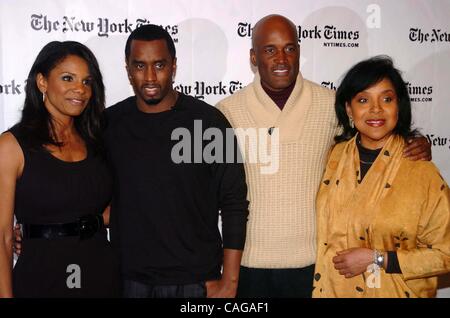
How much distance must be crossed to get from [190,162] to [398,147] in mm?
963

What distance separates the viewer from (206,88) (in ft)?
10.3

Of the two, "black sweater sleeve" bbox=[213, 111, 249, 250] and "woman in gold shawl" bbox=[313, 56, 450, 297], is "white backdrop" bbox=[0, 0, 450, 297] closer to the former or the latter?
"black sweater sleeve" bbox=[213, 111, 249, 250]

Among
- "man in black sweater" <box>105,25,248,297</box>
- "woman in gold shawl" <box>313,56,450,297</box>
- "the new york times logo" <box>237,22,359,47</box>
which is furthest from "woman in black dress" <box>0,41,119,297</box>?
"the new york times logo" <box>237,22,359,47</box>

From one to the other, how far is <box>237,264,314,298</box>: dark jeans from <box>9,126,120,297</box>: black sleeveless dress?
77cm

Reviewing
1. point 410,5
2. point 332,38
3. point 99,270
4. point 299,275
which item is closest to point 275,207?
point 299,275

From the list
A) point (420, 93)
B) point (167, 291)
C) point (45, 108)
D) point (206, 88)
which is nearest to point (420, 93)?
point (420, 93)

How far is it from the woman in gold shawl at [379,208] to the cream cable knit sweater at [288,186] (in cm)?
14

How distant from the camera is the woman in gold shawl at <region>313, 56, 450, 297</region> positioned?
2.03 meters

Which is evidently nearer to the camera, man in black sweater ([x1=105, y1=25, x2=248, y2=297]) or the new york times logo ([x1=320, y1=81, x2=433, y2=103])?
man in black sweater ([x1=105, y1=25, x2=248, y2=297])

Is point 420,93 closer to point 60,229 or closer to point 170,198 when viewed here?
point 170,198

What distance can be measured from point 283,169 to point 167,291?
82 centimetres

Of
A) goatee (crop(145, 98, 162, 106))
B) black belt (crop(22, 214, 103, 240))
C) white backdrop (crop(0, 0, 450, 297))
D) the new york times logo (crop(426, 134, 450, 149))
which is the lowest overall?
black belt (crop(22, 214, 103, 240))

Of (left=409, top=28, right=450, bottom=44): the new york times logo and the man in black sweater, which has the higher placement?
(left=409, top=28, right=450, bottom=44): the new york times logo
